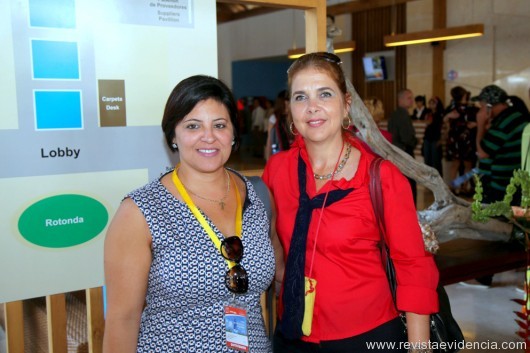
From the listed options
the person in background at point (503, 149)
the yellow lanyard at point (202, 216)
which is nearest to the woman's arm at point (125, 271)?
the yellow lanyard at point (202, 216)

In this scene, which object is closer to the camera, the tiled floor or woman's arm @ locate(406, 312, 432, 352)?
woman's arm @ locate(406, 312, 432, 352)

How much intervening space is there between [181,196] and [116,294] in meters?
0.35

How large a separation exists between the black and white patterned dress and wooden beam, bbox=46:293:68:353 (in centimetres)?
73

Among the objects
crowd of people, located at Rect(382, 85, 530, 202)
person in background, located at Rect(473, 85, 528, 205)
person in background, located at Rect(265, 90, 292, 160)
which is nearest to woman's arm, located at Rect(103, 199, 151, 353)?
crowd of people, located at Rect(382, 85, 530, 202)

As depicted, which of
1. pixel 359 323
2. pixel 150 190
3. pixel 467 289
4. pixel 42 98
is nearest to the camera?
pixel 150 190

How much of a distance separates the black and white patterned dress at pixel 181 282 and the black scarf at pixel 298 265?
200mm

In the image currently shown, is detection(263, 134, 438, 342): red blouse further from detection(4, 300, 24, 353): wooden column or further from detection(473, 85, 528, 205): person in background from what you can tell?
detection(473, 85, 528, 205): person in background

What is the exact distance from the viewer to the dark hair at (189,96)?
1786 mm

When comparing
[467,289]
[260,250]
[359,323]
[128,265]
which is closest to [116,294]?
[128,265]

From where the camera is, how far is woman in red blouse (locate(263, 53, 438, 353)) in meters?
1.87

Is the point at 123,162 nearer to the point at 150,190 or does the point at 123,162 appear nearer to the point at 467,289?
the point at 150,190

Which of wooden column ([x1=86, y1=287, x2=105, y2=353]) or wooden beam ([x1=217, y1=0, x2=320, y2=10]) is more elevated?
wooden beam ([x1=217, y1=0, x2=320, y2=10])

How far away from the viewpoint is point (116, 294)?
5.49 feet

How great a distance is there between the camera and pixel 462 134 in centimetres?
1041
